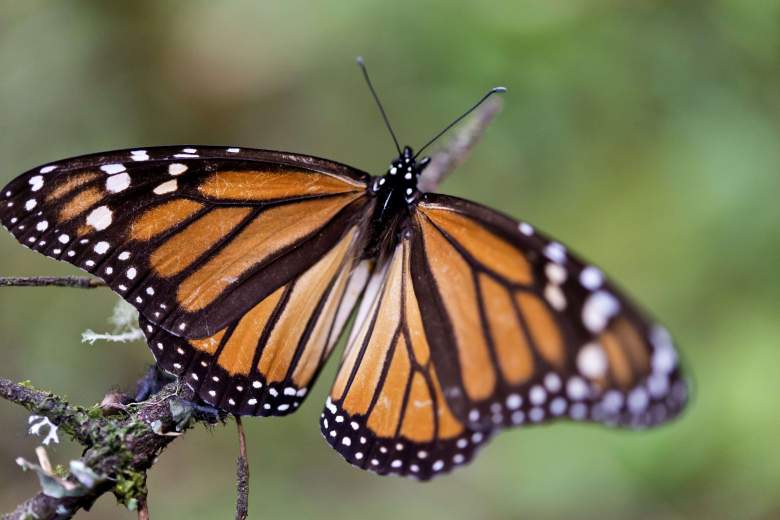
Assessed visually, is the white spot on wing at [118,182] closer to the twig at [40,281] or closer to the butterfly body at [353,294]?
the butterfly body at [353,294]

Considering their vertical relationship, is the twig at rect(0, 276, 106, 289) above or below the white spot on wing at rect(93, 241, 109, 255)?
below

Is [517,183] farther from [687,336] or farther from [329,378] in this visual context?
[329,378]

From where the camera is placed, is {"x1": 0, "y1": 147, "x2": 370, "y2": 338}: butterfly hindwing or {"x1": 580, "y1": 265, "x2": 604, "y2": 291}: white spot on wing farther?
{"x1": 0, "y1": 147, "x2": 370, "y2": 338}: butterfly hindwing

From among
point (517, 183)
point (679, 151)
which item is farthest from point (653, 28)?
point (517, 183)

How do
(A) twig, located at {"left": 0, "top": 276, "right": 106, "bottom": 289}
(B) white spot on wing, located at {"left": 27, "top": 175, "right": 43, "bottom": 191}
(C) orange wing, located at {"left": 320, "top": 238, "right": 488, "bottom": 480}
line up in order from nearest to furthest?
(A) twig, located at {"left": 0, "top": 276, "right": 106, "bottom": 289} < (B) white spot on wing, located at {"left": 27, "top": 175, "right": 43, "bottom": 191} < (C) orange wing, located at {"left": 320, "top": 238, "right": 488, "bottom": 480}

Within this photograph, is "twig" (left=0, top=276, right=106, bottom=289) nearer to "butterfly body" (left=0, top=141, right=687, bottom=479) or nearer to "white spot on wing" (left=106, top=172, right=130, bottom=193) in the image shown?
"butterfly body" (left=0, top=141, right=687, bottom=479)

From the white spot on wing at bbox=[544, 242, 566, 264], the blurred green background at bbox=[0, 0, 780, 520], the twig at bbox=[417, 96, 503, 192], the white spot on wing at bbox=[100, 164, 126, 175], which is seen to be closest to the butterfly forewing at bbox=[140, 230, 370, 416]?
the twig at bbox=[417, 96, 503, 192]
